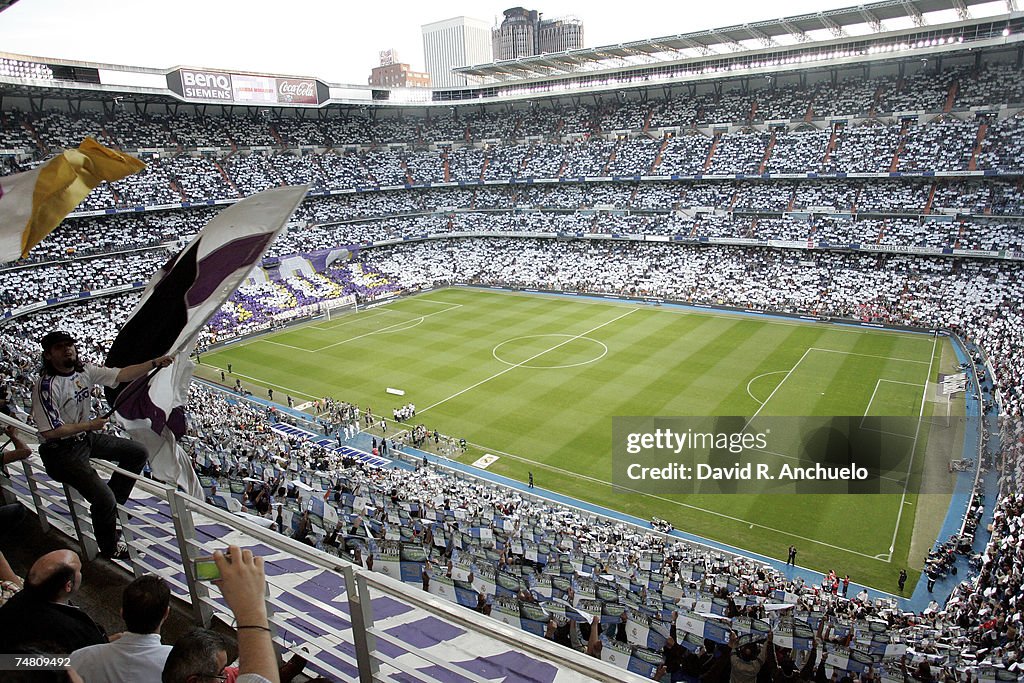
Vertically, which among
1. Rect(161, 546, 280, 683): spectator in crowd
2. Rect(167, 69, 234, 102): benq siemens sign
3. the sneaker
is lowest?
the sneaker

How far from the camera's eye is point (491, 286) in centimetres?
5531

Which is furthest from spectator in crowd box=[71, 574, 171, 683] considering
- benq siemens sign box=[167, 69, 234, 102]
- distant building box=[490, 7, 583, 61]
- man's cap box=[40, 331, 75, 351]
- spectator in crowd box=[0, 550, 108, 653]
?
distant building box=[490, 7, 583, 61]

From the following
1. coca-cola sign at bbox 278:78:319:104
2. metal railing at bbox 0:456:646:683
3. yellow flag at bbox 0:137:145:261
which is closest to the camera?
metal railing at bbox 0:456:646:683

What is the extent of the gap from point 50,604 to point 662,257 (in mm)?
51915

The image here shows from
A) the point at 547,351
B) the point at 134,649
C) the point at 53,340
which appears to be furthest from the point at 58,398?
the point at 547,351

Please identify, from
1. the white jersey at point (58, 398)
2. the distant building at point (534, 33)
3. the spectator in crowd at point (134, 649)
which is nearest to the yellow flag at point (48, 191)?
the white jersey at point (58, 398)

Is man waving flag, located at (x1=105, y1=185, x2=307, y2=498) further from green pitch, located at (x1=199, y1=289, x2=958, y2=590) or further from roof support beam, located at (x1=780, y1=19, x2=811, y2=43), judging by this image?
roof support beam, located at (x1=780, y1=19, x2=811, y2=43)

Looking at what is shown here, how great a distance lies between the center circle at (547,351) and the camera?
34.0 metres

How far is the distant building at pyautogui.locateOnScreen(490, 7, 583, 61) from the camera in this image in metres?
150

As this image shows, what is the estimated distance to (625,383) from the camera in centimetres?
3047

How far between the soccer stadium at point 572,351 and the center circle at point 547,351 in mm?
299

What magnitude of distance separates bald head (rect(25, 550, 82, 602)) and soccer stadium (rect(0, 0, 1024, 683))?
1.56 ft

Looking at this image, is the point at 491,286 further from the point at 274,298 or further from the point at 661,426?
the point at 661,426

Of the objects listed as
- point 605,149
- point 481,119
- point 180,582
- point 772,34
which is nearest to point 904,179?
point 772,34
